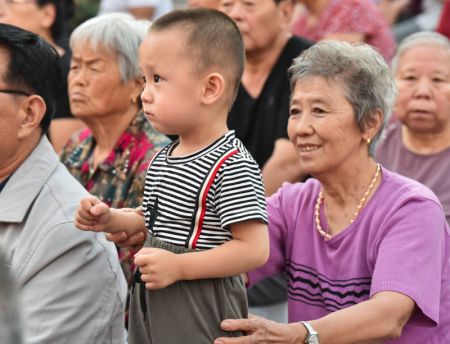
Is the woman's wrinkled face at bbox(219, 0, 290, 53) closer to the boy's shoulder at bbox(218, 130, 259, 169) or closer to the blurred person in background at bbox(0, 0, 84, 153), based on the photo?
the blurred person in background at bbox(0, 0, 84, 153)

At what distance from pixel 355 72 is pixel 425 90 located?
146cm

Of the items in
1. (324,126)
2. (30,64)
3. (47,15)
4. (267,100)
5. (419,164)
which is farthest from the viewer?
(47,15)

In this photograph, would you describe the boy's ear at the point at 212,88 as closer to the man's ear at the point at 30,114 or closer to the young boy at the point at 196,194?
the young boy at the point at 196,194

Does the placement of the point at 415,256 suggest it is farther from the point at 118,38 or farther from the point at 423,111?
the point at 118,38

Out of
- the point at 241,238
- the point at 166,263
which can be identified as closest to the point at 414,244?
the point at 241,238

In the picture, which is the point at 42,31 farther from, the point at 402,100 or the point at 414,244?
the point at 414,244

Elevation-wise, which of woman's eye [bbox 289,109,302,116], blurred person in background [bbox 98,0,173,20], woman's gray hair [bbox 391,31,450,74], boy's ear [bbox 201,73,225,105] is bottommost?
blurred person in background [bbox 98,0,173,20]

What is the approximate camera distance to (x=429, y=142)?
4977 millimetres

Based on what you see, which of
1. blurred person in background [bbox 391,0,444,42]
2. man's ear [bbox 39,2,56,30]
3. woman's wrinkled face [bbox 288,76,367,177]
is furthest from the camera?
blurred person in background [bbox 391,0,444,42]

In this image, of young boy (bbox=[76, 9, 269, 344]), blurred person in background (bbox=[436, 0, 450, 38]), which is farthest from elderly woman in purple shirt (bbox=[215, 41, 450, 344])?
blurred person in background (bbox=[436, 0, 450, 38])

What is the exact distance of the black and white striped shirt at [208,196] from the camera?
2.94 metres

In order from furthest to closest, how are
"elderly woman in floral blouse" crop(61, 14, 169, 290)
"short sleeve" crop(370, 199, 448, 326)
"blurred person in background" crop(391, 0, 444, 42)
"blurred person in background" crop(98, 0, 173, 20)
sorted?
1. "blurred person in background" crop(391, 0, 444, 42)
2. "blurred person in background" crop(98, 0, 173, 20)
3. "elderly woman in floral blouse" crop(61, 14, 169, 290)
4. "short sleeve" crop(370, 199, 448, 326)

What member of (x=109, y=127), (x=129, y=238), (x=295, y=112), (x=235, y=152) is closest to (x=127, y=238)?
(x=129, y=238)

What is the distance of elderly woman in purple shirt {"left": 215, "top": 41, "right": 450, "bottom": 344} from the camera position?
3375 mm
